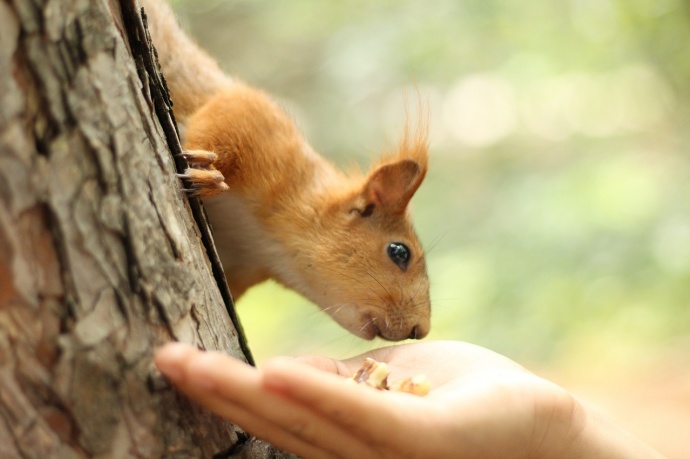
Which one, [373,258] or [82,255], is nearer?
[82,255]

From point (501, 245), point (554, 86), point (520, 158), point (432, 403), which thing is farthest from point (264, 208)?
point (520, 158)

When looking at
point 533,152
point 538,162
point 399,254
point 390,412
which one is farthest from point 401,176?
point 533,152

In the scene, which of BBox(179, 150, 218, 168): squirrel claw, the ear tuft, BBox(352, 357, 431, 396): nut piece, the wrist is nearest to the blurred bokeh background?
the ear tuft

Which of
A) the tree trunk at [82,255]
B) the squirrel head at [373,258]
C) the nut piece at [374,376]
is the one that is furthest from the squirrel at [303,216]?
the tree trunk at [82,255]

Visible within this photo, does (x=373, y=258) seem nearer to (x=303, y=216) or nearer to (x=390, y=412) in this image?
(x=303, y=216)

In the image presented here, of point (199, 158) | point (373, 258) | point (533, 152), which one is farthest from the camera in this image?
point (533, 152)

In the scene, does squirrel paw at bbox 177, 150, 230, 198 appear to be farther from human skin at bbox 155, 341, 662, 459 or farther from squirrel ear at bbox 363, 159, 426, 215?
squirrel ear at bbox 363, 159, 426, 215

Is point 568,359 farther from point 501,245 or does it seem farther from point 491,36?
point 491,36
